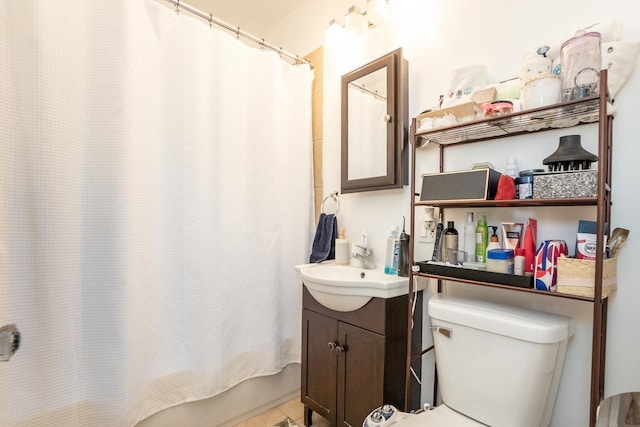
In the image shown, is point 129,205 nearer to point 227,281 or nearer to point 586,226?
point 227,281

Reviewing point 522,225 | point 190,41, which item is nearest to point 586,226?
point 522,225

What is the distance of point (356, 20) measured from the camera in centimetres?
163

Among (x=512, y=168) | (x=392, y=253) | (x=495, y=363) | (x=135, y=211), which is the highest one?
(x=512, y=168)

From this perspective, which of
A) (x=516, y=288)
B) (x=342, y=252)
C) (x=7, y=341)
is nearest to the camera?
(x=7, y=341)

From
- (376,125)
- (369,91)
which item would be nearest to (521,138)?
(376,125)

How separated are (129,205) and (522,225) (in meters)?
1.54

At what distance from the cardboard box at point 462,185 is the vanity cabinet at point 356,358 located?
464 mm

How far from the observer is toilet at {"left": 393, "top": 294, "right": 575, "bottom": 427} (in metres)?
0.93

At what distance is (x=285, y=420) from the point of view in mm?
1690

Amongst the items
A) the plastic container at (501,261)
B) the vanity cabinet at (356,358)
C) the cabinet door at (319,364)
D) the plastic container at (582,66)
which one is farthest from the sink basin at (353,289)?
the plastic container at (582,66)

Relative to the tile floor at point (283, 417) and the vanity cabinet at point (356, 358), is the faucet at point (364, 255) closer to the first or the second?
the vanity cabinet at point (356, 358)

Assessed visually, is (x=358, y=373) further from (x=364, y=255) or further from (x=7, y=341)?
(x=7, y=341)

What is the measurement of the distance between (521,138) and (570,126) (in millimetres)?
148

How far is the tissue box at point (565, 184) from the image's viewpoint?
866mm
